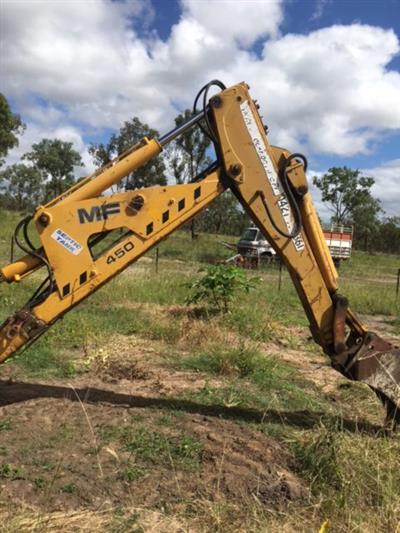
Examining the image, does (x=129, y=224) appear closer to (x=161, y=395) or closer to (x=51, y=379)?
(x=161, y=395)

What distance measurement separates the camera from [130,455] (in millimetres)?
4176

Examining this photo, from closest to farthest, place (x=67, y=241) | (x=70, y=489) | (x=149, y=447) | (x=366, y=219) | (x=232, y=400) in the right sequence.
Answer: (x=70, y=489) → (x=149, y=447) → (x=67, y=241) → (x=232, y=400) → (x=366, y=219)

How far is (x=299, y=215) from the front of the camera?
4680 mm

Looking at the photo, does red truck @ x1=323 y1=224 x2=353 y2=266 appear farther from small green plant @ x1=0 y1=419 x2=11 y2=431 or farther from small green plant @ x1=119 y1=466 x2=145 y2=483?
small green plant @ x1=119 y1=466 x2=145 y2=483

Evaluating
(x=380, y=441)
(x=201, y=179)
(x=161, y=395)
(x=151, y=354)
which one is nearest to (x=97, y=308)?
(x=151, y=354)

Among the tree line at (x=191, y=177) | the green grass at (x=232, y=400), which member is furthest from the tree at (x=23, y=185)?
the green grass at (x=232, y=400)

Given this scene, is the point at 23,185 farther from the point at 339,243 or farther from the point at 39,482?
the point at 39,482

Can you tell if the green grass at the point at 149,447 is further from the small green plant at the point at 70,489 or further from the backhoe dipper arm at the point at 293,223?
the backhoe dipper arm at the point at 293,223

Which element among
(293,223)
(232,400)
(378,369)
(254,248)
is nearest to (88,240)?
(293,223)

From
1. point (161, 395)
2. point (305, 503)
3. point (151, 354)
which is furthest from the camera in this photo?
point (151, 354)

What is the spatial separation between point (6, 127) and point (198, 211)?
3396cm

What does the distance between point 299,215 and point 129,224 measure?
1.46 m

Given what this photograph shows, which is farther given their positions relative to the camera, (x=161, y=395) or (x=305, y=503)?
(x=161, y=395)

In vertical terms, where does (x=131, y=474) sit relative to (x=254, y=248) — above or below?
below
